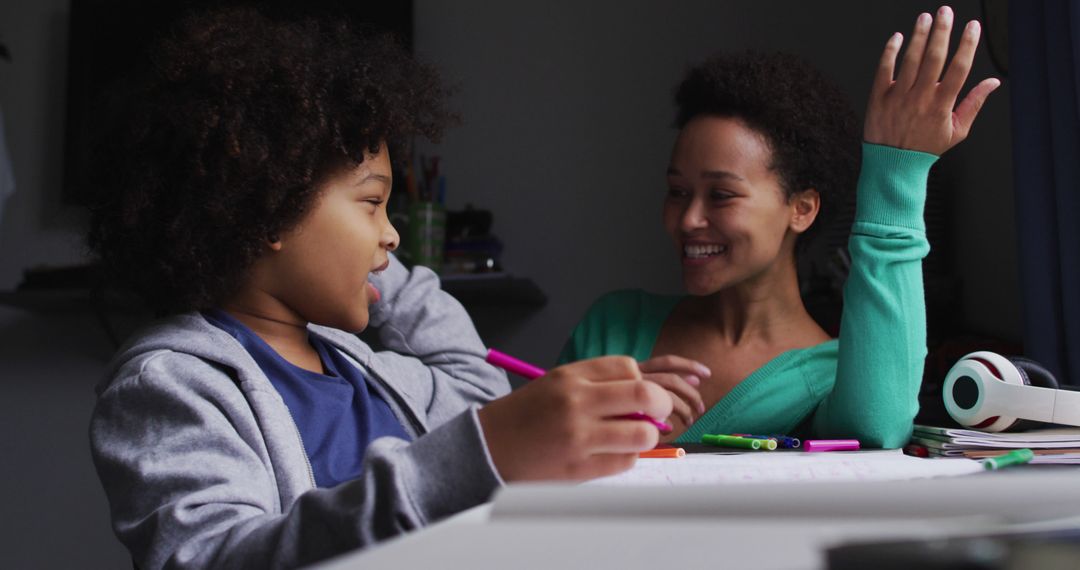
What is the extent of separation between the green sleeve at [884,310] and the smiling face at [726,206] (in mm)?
200

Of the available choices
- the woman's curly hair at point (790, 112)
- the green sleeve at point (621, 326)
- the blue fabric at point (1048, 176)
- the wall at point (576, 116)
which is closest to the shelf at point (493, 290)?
the wall at point (576, 116)

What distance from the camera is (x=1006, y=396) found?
3.12 ft

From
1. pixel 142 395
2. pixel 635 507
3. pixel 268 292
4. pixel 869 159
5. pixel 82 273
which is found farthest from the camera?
pixel 82 273

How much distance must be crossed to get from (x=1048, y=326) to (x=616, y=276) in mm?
1283

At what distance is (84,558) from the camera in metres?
2.54

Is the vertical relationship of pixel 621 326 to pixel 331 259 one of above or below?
below

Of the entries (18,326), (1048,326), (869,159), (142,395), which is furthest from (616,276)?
(142,395)

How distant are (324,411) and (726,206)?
660 millimetres

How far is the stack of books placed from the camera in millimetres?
857

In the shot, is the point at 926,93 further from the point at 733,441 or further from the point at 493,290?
the point at 493,290

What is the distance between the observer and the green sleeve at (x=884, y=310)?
3.40 ft

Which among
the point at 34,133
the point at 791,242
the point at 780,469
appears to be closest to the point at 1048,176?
the point at 791,242

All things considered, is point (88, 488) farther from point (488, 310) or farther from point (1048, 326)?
point (1048, 326)

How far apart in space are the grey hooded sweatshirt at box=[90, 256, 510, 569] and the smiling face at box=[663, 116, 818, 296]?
695mm
